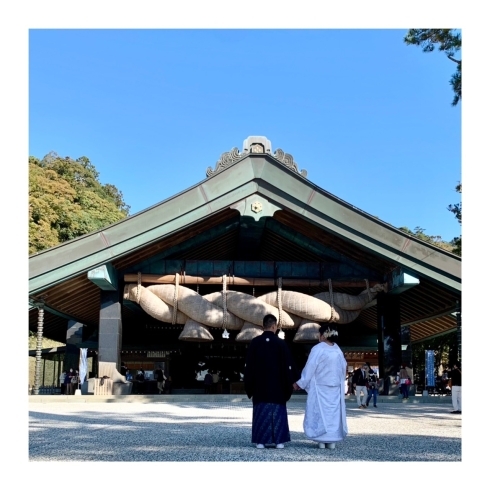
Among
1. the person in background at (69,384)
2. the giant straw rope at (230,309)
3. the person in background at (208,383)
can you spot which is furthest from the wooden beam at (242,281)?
the person in background at (69,384)

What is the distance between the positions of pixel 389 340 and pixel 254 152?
6832mm

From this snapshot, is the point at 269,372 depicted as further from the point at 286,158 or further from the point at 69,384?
the point at 69,384

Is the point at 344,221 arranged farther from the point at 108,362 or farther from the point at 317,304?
the point at 108,362

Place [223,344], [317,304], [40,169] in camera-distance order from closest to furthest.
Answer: [317,304] < [223,344] < [40,169]

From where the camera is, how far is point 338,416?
7395 mm

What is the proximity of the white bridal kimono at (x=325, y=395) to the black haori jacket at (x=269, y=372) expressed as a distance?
0.26 metres

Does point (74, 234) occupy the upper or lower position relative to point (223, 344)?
upper

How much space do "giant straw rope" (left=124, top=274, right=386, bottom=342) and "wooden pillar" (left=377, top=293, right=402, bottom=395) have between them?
618 mm

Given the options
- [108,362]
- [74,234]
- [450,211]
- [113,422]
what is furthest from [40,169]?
[113,422]

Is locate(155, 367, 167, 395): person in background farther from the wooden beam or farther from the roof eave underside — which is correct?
the roof eave underside

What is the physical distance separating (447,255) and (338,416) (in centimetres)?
1148

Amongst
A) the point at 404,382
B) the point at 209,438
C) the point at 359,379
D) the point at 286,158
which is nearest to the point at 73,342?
the point at 286,158

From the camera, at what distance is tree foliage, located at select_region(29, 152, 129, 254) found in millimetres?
44875

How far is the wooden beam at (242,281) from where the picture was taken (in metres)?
19.3
